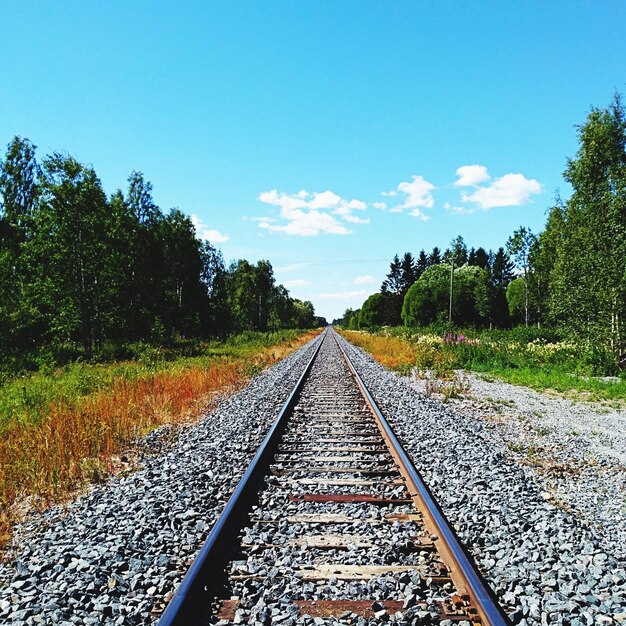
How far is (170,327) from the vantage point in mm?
32656

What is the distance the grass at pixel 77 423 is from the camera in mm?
4738

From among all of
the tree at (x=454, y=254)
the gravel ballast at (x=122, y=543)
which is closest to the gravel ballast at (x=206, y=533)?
the gravel ballast at (x=122, y=543)

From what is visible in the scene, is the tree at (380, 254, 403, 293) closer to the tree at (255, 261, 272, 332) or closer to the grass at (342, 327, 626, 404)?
the tree at (255, 261, 272, 332)

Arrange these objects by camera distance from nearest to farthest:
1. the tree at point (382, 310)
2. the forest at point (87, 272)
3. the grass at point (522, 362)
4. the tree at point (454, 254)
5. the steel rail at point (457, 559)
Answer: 1. the steel rail at point (457, 559)
2. the grass at point (522, 362)
3. the forest at point (87, 272)
4. the tree at point (454, 254)
5. the tree at point (382, 310)

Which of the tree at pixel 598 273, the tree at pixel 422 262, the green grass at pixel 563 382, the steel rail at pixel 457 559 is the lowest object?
the green grass at pixel 563 382

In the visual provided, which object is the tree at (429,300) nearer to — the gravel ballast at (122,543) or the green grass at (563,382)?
the green grass at (563,382)

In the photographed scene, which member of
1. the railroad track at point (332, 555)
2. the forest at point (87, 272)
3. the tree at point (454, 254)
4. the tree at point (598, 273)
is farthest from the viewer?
the tree at point (454, 254)

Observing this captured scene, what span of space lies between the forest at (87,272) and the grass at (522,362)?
13.0m

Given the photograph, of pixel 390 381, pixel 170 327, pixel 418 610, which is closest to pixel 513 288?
pixel 170 327

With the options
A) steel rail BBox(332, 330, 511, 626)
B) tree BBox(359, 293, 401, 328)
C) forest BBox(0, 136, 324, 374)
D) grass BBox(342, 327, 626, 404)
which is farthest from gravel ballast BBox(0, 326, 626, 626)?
tree BBox(359, 293, 401, 328)

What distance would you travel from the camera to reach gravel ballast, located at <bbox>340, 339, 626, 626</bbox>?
8.54 feet

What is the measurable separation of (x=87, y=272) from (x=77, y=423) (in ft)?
50.3

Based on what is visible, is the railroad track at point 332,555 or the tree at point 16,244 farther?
the tree at point 16,244

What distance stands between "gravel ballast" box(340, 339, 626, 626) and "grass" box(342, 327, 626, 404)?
19.5ft
